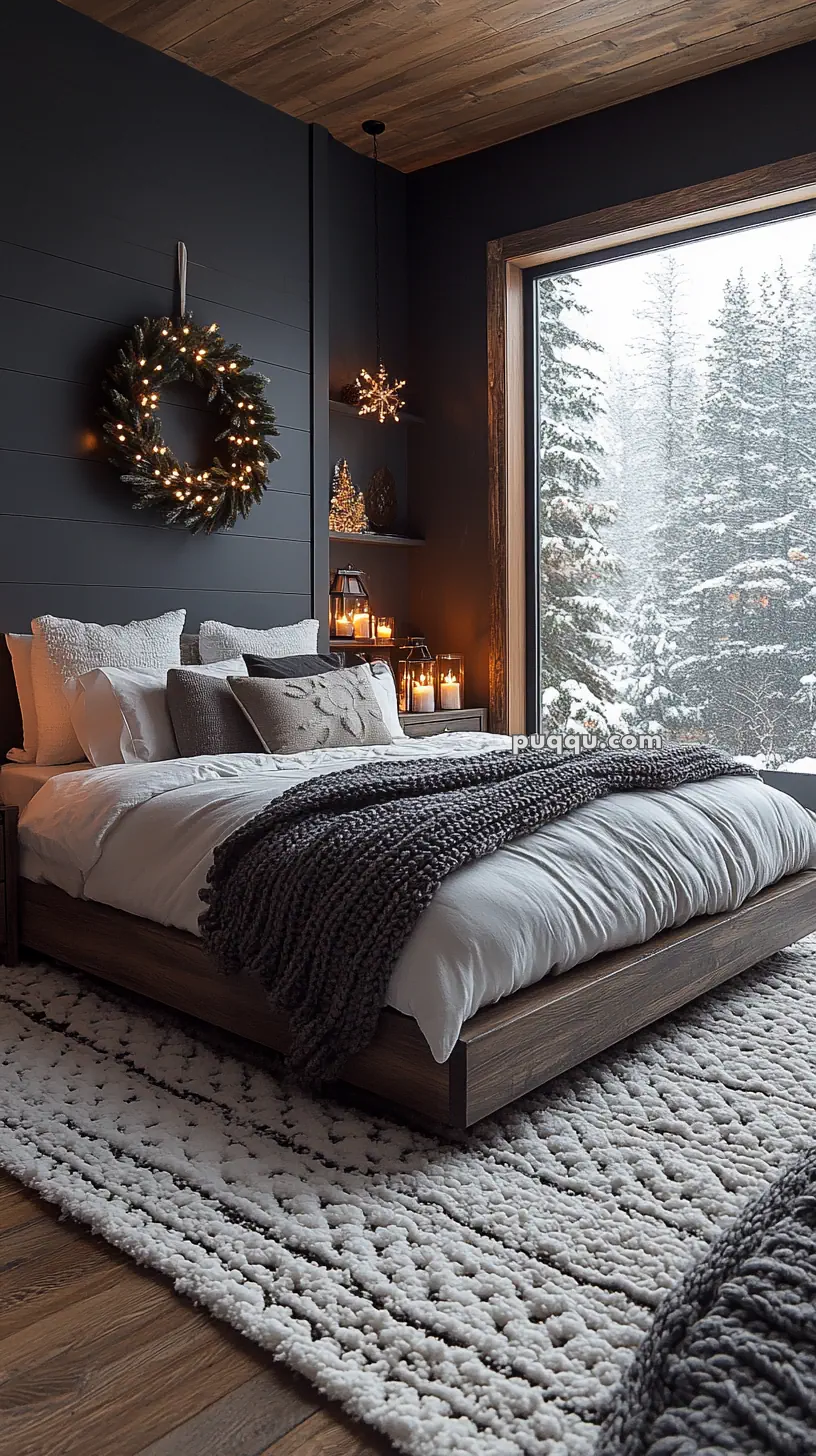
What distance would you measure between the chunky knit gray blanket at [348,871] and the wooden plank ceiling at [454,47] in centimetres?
296

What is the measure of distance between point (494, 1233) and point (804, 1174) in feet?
1.94

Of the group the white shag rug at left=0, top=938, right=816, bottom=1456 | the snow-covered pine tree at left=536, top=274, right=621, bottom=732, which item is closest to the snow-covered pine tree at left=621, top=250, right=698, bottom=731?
the snow-covered pine tree at left=536, top=274, right=621, bottom=732

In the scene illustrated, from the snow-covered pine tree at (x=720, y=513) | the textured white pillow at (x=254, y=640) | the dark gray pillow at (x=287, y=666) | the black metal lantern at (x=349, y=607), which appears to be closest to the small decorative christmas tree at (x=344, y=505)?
the black metal lantern at (x=349, y=607)

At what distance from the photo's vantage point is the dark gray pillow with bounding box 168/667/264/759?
353 cm

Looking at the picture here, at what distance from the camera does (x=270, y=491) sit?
4.70 m

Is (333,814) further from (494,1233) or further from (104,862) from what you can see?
(494,1233)

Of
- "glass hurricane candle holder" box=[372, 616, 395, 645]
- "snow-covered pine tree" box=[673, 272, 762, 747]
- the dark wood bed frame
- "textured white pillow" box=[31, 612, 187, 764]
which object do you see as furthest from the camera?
"glass hurricane candle holder" box=[372, 616, 395, 645]

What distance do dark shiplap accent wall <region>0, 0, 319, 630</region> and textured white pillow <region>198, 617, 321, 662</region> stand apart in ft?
0.62

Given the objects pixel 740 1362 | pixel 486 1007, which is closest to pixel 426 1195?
pixel 486 1007

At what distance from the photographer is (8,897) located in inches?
129

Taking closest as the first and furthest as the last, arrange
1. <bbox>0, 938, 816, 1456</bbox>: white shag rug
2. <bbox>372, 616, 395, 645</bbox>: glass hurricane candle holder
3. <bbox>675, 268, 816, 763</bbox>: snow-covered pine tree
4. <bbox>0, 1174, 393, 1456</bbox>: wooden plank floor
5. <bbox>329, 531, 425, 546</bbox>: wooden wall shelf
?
<bbox>0, 1174, 393, 1456</bbox>: wooden plank floor
<bbox>0, 938, 816, 1456</bbox>: white shag rug
<bbox>675, 268, 816, 763</bbox>: snow-covered pine tree
<bbox>329, 531, 425, 546</bbox>: wooden wall shelf
<bbox>372, 616, 395, 645</bbox>: glass hurricane candle holder

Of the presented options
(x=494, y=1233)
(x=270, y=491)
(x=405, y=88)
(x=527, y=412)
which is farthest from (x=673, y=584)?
(x=494, y=1233)

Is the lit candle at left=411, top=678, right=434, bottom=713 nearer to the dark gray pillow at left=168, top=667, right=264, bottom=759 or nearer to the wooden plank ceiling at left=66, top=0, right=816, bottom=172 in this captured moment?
the dark gray pillow at left=168, top=667, right=264, bottom=759

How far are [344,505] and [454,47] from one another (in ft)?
6.17
